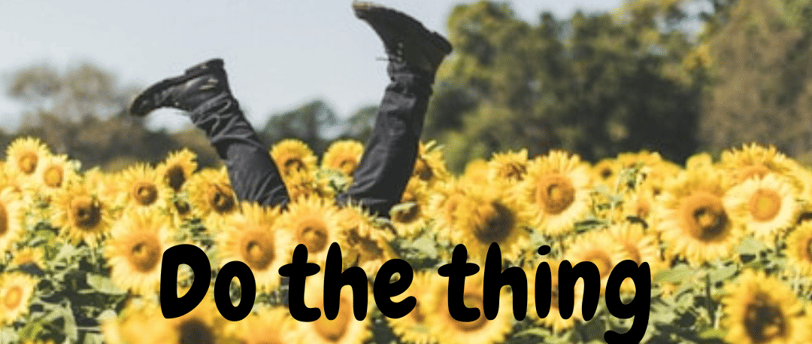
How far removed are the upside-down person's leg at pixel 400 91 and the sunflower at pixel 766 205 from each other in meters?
1.99

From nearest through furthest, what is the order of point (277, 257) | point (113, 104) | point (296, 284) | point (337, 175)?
point (296, 284) < point (277, 257) < point (337, 175) < point (113, 104)

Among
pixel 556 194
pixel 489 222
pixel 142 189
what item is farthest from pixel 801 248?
pixel 142 189

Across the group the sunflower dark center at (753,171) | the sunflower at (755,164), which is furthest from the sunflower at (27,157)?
the sunflower dark center at (753,171)

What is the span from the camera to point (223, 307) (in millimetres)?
3650

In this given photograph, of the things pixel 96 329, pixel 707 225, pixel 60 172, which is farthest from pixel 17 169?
pixel 707 225

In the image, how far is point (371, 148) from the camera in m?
6.76

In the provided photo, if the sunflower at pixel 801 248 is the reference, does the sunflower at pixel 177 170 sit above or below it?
above

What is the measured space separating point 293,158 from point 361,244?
2.78 metres

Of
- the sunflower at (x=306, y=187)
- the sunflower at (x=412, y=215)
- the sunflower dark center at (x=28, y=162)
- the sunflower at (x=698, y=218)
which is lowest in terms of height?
the sunflower at (x=698, y=218)

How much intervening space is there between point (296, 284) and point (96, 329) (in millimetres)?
917

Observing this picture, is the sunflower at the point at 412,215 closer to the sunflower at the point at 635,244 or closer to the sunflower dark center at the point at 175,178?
the sunflower dark center at the point at 175,178

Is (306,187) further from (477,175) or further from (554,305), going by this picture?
(554,305)

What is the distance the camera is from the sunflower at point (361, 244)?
4336 millimetres

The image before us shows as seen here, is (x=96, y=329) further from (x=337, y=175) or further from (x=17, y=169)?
(x=17, y=169)
